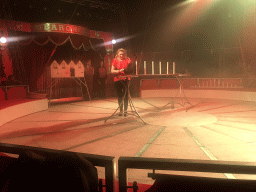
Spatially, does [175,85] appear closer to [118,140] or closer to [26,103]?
[26,103]

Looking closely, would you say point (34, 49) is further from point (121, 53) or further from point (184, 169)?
point (184, 169)

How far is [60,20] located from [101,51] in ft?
6.39

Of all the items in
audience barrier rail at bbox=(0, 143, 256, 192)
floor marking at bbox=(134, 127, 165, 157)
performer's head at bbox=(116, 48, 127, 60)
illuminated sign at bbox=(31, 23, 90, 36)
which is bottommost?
floor marking at bbox=(134, 127, 165, 157)

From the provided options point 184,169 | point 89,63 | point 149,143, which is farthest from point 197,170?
point 89,63

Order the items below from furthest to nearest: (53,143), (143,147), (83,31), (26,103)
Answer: (83,31) → (26,103) → (53,143) → (143,147)

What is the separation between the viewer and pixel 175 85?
9812 mm

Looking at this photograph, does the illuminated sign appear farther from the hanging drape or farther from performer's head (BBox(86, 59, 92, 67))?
performer's head (BBox(86, 59, 92, 67))

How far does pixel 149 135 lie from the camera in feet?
11.8

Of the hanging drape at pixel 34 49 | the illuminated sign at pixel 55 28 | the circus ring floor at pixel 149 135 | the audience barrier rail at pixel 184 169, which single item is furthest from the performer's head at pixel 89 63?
the audience barrier rail at pixel 184 169

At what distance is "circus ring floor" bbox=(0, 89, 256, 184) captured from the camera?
2746 millimetres

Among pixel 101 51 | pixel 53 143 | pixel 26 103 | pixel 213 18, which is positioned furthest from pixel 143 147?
pixel 213 18

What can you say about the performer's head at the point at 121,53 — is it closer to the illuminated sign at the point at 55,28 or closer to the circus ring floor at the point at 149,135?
the circus ring floor at the point at 149,135

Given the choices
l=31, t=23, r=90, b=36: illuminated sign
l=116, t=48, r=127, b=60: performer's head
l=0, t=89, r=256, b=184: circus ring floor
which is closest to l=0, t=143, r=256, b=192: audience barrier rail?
l=0, t=89, r=256, b=184: circus ring floor

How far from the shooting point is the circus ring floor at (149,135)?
275 centimetres
